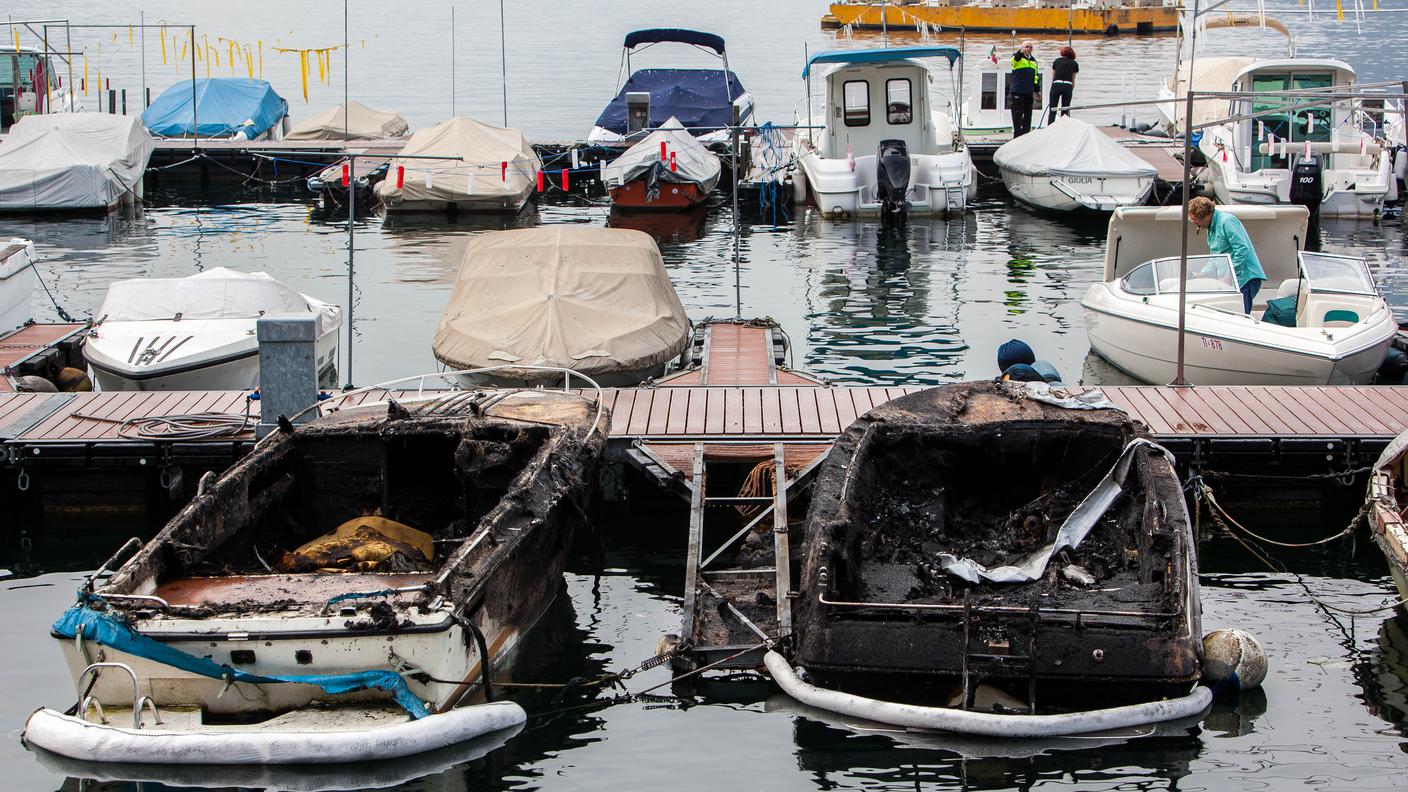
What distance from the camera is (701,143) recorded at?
3359 cm

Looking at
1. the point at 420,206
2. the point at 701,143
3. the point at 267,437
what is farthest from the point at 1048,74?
the point at 267,437

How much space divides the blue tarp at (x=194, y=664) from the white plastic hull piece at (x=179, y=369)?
25.5ft

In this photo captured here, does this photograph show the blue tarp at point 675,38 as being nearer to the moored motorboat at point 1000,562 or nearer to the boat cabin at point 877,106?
the boat cabin at point 877,106

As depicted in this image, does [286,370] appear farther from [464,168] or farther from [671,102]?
[671,102]

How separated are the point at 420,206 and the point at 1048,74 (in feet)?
67.9

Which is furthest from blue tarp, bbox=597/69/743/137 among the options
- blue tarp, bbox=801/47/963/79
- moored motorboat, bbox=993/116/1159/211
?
moored motorboat, bbox=993/116/1159/211

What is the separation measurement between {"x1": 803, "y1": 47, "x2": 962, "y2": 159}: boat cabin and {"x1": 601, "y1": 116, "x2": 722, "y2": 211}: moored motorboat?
9.05 feet

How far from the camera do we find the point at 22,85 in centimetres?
3778

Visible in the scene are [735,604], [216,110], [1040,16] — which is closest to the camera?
[735,604]

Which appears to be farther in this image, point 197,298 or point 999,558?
point 197,298

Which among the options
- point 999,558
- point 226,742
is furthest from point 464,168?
point 226,742

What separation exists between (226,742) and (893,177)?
73.4ft

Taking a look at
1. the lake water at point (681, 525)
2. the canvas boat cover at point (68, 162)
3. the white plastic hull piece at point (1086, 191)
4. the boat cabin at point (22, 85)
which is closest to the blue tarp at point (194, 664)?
the lake water at point (681, 525)

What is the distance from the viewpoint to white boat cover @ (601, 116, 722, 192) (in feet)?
100
